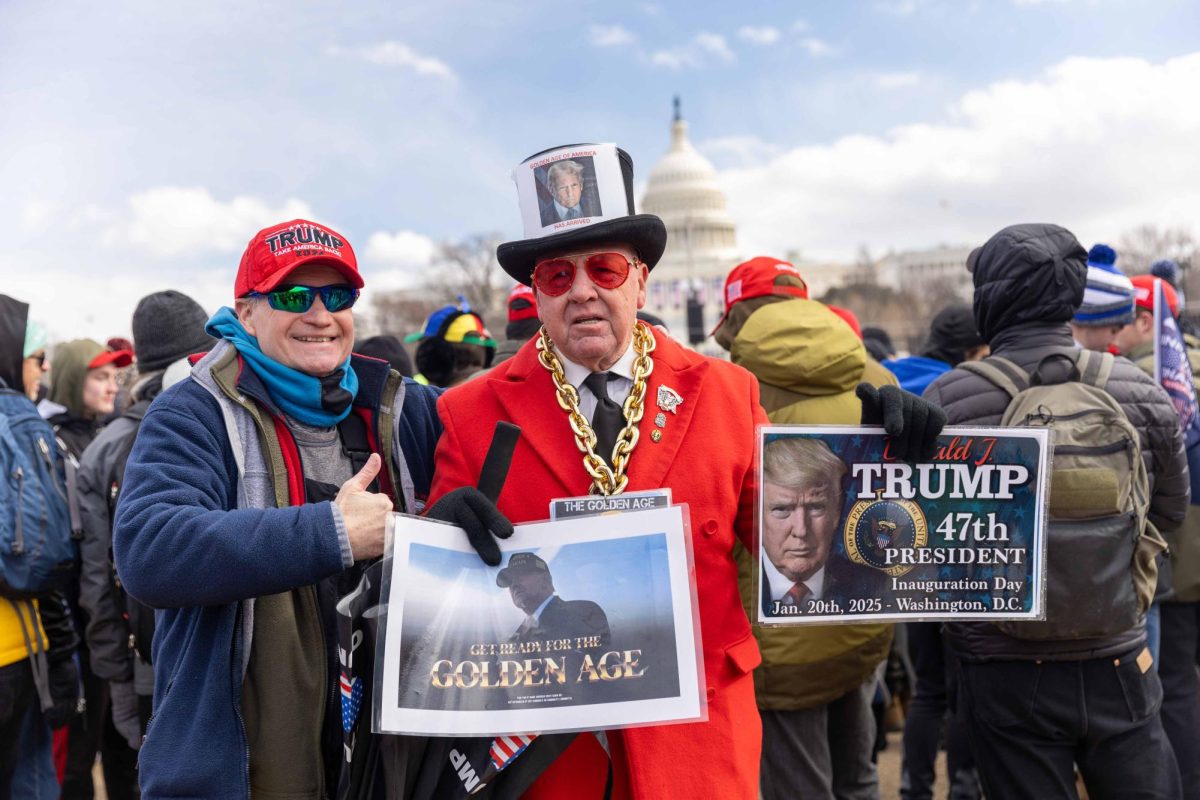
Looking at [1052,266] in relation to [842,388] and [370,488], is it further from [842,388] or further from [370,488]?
[370,488]

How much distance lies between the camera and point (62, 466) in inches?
167

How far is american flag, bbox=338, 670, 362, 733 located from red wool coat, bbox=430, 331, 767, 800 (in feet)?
1.46

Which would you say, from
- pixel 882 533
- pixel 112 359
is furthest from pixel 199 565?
pixel 112 359

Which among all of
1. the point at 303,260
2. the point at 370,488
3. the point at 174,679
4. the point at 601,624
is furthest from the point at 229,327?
the point at 601,624

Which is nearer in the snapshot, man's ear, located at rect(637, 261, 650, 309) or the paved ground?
man's ear, located at rect(637, 261, 650, 309)

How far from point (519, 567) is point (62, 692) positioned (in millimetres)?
2810

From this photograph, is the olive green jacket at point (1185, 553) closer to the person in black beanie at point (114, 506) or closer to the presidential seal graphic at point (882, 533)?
the presidential seal graphic at point (882, 533)

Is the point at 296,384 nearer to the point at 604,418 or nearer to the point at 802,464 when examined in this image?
the point at 604,418

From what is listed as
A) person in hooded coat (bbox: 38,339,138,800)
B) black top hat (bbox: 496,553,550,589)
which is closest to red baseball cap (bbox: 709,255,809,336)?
black top hat (bbox: 496,553,550,589)

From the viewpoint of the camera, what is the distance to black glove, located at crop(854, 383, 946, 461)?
243cm

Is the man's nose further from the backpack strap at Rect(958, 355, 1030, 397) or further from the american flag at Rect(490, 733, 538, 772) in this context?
the backpack strap at Rect(958, 355, 1030, 397)

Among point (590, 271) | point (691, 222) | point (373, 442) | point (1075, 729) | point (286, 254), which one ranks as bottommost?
point (1075, 729)

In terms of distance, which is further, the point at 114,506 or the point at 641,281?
the point at 114,506

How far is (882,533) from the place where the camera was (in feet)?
8.25
